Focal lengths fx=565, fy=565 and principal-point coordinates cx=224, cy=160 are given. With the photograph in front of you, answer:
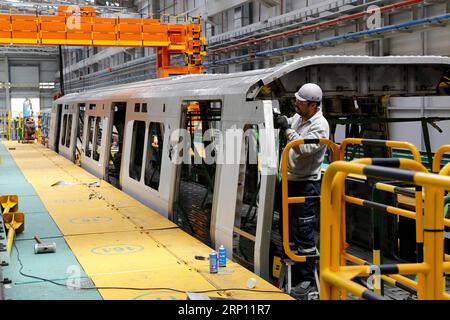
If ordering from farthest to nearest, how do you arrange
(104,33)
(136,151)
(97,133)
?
(104,33) < (97,133) < (136,151)

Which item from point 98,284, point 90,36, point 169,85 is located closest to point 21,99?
point 90,36

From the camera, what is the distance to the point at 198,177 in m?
8.86

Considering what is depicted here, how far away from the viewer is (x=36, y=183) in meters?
8.77

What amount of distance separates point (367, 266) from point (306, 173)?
2.10 meters

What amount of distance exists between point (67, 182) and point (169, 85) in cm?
284

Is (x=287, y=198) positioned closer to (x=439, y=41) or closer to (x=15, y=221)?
(x=15, y=221)

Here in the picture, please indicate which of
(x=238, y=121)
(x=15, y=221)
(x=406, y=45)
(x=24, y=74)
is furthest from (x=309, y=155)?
(x=24, y=74)

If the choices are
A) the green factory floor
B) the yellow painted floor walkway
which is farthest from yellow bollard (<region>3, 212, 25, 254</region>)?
the yellow painted floor walkway

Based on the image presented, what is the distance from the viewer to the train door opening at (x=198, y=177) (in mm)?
6270

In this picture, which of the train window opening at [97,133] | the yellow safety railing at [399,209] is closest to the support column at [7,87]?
the train window opening at [97,133]

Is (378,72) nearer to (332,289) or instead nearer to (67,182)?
(332,289)

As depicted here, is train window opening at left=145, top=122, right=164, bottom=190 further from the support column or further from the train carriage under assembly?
the support column

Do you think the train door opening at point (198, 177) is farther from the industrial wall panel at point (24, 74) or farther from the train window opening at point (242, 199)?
the industrial wall panel at point (24, 74)

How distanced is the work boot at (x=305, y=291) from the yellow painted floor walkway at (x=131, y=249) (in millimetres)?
436
